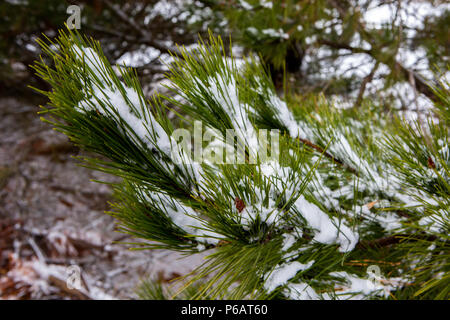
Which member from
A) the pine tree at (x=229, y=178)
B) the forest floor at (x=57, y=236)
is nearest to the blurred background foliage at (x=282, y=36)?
the pine tree at (x=229, y=178)

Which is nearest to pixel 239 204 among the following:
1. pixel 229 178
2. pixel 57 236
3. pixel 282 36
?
pixel 229 178

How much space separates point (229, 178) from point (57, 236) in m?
2.39

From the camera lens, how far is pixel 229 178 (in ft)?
1.20

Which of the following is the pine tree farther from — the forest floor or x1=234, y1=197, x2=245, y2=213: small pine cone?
the forest floor

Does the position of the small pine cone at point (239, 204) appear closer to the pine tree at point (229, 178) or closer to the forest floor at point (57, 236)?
the pine tree at point (229, 178)

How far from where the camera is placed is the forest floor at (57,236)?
185 centimetres

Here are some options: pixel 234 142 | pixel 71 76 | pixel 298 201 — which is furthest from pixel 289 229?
pixel 71 76

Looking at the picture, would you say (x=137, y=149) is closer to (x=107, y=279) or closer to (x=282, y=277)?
(x=282, y=277)

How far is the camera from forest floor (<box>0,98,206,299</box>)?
1.85 m

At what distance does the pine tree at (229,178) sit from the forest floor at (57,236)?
1.45 m

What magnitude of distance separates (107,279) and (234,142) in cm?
201

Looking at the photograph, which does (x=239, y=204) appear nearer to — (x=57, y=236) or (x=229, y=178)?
(x=229, y=178)

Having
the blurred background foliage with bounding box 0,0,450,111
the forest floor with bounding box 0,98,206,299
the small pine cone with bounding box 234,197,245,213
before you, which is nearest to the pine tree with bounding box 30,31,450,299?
the small pine cone with bounding box 234,197,245,213

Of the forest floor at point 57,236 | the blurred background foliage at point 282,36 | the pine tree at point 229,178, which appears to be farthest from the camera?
the forest floor at point 57,236
